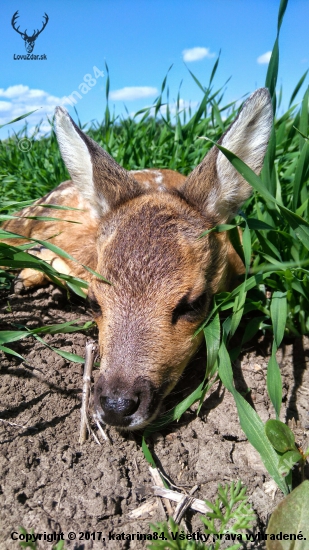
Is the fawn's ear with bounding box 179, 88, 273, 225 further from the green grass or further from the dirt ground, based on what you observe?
the dirt ground

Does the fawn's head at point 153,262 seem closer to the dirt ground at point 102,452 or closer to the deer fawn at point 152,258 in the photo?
the deer fawn at point 152,258

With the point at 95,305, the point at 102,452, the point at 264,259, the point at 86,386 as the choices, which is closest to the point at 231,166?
the point at 264,259

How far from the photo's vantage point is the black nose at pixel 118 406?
224 cm

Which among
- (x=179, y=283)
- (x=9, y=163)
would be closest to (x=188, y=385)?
(x=179, y=283)

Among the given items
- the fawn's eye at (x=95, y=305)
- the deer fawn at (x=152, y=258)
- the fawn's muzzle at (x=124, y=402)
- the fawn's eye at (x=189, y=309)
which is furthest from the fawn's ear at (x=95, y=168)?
the fawn's muzzle at (x=124, y=402)

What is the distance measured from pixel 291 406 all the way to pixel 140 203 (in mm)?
1505

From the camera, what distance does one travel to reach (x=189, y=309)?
2.67m

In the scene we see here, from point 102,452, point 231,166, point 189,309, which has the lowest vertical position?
point 102,452

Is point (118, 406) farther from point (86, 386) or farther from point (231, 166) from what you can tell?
point (231, 166)

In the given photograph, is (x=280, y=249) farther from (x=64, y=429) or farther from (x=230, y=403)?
(x=64, y=429)

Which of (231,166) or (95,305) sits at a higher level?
(231,166)

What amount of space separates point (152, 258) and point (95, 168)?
96 cm

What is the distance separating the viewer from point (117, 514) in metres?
2.19

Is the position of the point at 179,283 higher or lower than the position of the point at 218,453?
higher
